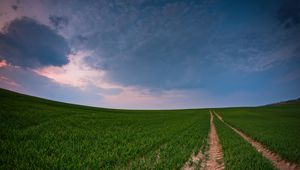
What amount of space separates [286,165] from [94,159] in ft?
36.2

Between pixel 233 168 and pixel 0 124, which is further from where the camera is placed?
pixel 0 124

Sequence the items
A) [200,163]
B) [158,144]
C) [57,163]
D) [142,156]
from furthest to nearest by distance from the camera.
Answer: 1. [158,144]
2. [142,156]
3. [200,163]
4. [57,163]

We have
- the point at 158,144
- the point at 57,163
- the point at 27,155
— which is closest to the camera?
the point at 57,163

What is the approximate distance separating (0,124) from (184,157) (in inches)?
583

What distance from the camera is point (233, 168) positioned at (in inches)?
309

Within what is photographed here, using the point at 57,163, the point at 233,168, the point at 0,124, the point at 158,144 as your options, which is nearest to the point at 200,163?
the point at 233,168

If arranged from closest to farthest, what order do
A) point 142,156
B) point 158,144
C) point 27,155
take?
point 27,155
point 142,156
point 158,144

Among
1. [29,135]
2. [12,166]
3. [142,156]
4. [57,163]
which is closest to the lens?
[12,166]

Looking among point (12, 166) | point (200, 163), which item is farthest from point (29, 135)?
point (200, 163)

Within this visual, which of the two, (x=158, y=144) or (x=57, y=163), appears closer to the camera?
(x=57, y=163)

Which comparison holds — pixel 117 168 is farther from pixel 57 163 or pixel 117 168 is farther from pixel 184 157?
pixel 184 157

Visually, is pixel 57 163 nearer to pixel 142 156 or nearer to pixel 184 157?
pixel 142 156

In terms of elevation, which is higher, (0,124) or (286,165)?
(0,124)

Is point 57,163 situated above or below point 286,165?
above
